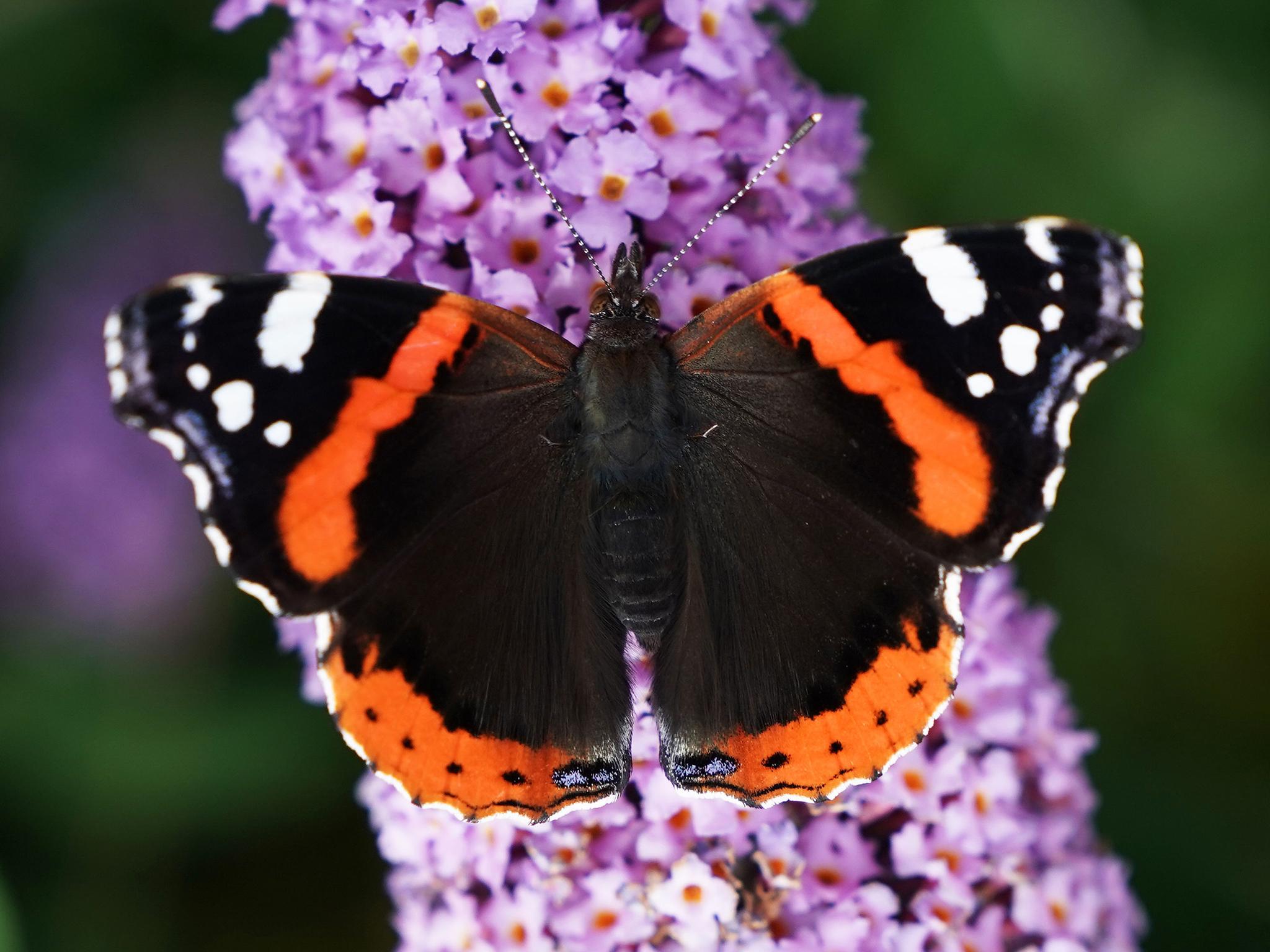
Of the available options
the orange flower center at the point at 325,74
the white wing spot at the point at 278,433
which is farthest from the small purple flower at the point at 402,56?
the white wing spot at the point at 278,433

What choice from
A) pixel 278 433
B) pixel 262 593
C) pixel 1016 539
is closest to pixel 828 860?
pixel 1016 539

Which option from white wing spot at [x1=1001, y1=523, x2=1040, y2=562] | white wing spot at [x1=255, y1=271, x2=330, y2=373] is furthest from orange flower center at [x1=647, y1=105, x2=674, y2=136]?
white wing spot at [x1=1001, y1=523, x2=1040, y2=562]

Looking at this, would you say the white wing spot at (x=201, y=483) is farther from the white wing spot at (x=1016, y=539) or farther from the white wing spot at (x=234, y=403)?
the white wing spot at (x=1016, y=539)

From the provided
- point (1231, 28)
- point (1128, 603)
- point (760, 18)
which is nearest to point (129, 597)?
point (760, 18)

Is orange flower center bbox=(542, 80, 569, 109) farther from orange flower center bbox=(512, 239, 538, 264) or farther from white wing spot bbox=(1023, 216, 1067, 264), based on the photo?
white wing spot bbox=(1023, 216, 1067, 264)

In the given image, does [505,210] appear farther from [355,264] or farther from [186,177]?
[186,177]
